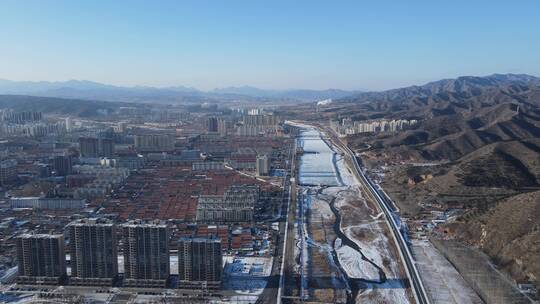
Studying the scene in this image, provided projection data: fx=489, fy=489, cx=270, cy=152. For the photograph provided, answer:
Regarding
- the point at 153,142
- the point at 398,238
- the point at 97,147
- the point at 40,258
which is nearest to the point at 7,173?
the point at 97,147

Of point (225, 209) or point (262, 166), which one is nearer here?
point (225, 209)

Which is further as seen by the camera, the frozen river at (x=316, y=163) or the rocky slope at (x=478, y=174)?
the frozen river at (x=316, y=163)

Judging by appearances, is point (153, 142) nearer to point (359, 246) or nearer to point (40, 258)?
point (40, 258)

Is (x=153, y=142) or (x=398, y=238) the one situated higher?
(x=153, y=142)

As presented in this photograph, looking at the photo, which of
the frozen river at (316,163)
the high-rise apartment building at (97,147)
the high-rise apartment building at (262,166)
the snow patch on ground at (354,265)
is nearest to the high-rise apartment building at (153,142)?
the high-rise apartment building at (97,147)

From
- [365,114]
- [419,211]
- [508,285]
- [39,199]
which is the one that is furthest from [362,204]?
[365,114]

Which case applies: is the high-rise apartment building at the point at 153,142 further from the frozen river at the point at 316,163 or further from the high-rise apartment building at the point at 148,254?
the high-rise apartment building at the point at 148,254
